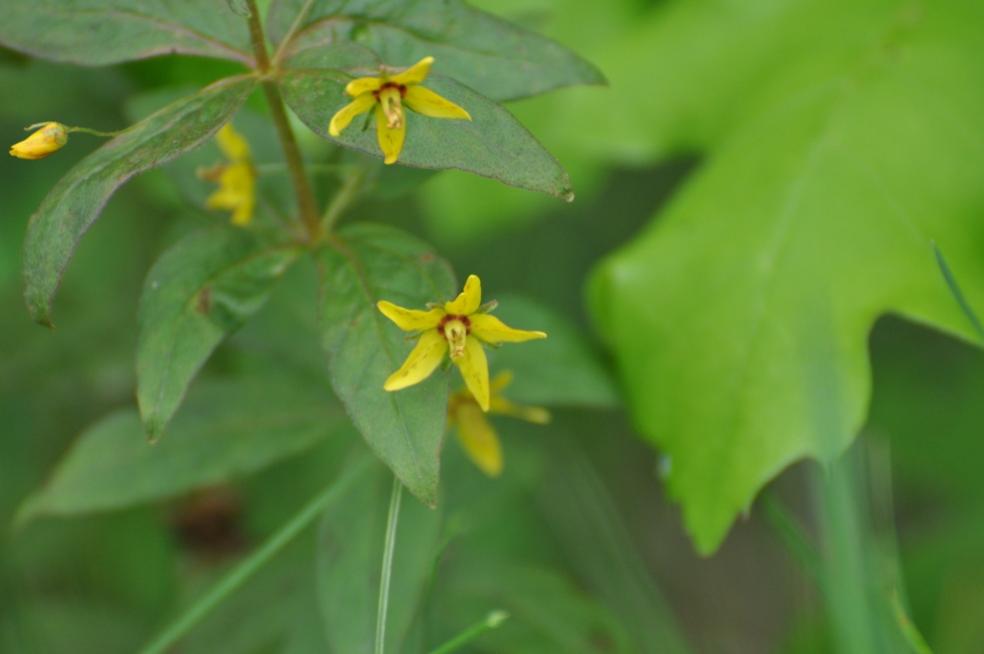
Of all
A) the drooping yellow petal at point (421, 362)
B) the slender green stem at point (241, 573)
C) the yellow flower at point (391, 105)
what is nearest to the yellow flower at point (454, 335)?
the drooping yellow petal at point (421, 362)

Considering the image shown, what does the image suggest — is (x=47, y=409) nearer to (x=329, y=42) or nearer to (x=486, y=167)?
(x=329, y=42)

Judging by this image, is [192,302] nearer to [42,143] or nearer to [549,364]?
[42,143]

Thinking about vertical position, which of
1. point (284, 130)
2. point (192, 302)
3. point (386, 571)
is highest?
point (284, 130)

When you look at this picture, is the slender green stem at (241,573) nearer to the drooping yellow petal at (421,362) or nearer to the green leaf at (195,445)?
the green leaf at (195,445)

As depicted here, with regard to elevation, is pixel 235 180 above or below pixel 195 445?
above

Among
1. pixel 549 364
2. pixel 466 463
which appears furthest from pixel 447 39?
pixel 466 463
